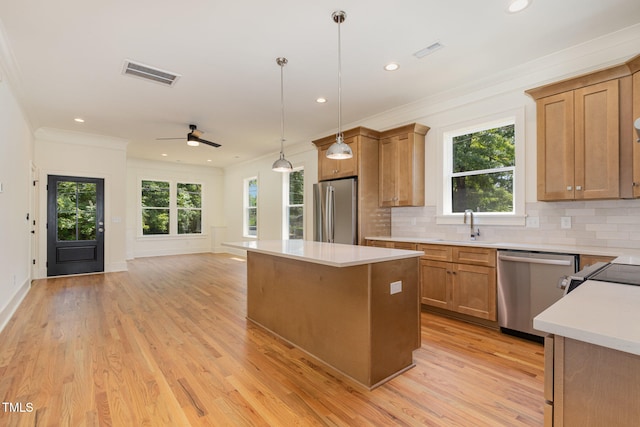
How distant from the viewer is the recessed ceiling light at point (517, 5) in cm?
236

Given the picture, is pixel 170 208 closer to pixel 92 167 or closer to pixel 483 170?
pixel 92 167

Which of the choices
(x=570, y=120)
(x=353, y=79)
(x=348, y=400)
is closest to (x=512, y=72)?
(x=570, y=120)

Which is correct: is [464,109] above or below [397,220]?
above

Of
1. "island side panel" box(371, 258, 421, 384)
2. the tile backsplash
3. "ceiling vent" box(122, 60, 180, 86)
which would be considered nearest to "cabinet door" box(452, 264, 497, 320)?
the tile backsplash

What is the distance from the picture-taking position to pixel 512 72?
346 cm

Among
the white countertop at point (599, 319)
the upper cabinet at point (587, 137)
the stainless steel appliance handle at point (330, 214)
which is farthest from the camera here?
the stainless steel appliance handle at point (330, 214)

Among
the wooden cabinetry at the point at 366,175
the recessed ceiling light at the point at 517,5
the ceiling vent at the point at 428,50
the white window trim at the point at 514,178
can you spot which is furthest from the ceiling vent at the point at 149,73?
the white window trim at the point at 514,178

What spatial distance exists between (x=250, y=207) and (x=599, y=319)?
8546 mm

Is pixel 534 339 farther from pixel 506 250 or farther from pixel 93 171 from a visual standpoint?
pixel 93 171

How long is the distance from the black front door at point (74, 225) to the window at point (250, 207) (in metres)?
3.51

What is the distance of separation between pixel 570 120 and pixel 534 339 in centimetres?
208

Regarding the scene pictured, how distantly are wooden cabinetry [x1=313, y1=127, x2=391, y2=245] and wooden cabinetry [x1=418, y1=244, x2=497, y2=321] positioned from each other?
98 centimetres

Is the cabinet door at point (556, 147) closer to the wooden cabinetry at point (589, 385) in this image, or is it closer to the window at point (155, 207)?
the wooden cabinetry at point (589, 385)

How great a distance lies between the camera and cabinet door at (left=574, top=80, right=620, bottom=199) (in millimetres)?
2670
